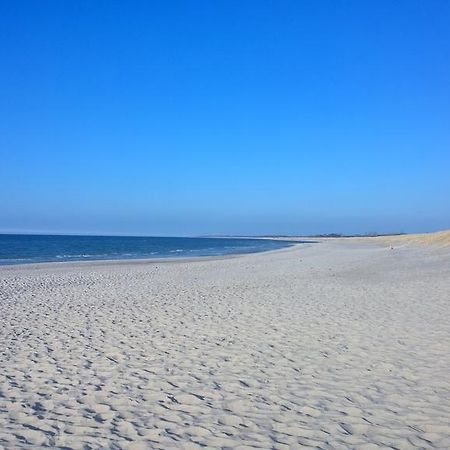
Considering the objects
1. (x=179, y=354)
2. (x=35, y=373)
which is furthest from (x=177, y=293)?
(x=35, y=373)

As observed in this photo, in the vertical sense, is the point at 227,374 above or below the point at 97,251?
below

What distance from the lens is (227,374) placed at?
6.50m

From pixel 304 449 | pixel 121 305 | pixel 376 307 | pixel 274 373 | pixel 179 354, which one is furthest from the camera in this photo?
pixel 121 305

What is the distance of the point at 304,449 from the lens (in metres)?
4.26

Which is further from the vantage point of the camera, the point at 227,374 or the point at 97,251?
the point at 97,251

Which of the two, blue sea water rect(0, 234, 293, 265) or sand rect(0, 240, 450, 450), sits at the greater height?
blue sea water rect(0, 234, 293, 265)

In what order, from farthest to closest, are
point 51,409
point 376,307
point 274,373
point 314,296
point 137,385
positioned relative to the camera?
1. point 314,296
2. point 376,307
3. point 274,373
4. point 137,385
5. point 51,409

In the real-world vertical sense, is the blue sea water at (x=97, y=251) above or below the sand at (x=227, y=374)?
above

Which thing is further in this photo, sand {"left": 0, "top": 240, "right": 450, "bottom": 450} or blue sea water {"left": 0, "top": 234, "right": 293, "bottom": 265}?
blue sea water {"left": 0, "top": 234, "right": 293, "bottom": 265}

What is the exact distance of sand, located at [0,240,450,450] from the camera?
15.1 feet

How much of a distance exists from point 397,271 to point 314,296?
945 centimetres

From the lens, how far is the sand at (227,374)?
15.1ft

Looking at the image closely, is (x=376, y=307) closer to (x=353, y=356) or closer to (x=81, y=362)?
(x=353, y=356)

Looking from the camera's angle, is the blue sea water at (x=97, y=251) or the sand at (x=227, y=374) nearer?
the sand at (x=227, y=374)
